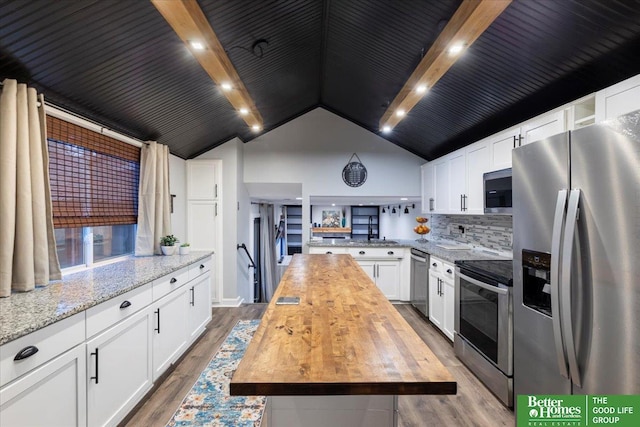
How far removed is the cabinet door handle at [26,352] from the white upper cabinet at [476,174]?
358cm

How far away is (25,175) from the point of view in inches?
69.2

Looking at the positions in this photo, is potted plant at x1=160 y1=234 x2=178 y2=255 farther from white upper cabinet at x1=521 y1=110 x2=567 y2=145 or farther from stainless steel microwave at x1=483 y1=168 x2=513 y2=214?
white upper cabinet at x1=521 y1=110 x2=567 y2=145

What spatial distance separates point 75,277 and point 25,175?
0.85 metres

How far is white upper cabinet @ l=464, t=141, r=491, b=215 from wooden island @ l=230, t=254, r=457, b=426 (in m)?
2.25

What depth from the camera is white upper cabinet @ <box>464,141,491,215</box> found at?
3.15 metres

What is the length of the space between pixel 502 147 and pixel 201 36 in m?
2.76

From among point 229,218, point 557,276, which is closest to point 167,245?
point 229,218

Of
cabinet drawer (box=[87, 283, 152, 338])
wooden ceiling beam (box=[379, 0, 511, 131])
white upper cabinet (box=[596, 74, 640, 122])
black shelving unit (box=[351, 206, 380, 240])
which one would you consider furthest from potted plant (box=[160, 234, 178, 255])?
black shelving unit (box=[351, 206, 380, 240])

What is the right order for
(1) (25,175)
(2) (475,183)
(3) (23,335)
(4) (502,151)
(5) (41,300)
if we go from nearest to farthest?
1. (3) (23,335)
2. (5) (41,300)
3. (1) (25,175)
4. (4) (502,151)
5. (2) (475,183)

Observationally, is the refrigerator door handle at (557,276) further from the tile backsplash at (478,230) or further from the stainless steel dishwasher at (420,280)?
the stainless steel dishwasher at (420,280)

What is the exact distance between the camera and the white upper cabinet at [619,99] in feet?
5.43

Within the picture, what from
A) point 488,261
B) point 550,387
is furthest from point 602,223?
point 488,261

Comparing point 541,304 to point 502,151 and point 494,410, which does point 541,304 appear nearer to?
point 494,410

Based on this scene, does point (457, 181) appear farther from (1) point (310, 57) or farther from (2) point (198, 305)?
(2) point (198, 305)
